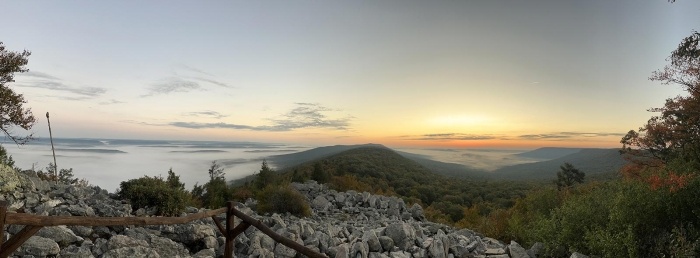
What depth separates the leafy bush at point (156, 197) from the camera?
1073cm

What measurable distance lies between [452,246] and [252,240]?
199 inches

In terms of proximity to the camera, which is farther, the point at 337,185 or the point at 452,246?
the point at 337,185

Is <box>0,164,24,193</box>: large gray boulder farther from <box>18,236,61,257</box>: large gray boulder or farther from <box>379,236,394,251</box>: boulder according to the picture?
<box>379,236,394,251</box>: boulder

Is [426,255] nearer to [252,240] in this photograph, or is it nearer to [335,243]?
[335,243]

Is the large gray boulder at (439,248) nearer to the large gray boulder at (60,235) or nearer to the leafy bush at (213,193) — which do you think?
the large gray boulder at (60,235)

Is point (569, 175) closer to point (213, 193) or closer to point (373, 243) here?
point (213, 193)

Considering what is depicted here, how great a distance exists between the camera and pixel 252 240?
8.53m

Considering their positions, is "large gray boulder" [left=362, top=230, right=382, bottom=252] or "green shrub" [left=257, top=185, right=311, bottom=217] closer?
"large gray boulder" [left=362, top=230, right=382, bottom=252]

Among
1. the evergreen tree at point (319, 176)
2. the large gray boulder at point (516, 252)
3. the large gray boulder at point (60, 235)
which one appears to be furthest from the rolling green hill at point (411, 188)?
the large gray boulder at point (60, 235)

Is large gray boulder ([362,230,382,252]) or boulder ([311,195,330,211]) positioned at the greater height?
large gray boulder ([362,230,382,252])

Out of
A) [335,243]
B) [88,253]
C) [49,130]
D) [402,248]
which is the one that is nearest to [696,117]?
[402,248]

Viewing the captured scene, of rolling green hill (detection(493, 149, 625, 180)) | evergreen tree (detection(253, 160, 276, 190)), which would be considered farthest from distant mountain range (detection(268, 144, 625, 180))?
evergreen tree (detection(253, 160, 276, 190))

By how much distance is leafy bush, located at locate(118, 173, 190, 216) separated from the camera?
35.2 ft

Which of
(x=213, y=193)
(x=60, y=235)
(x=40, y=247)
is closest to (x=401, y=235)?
(x=60, y=235)
